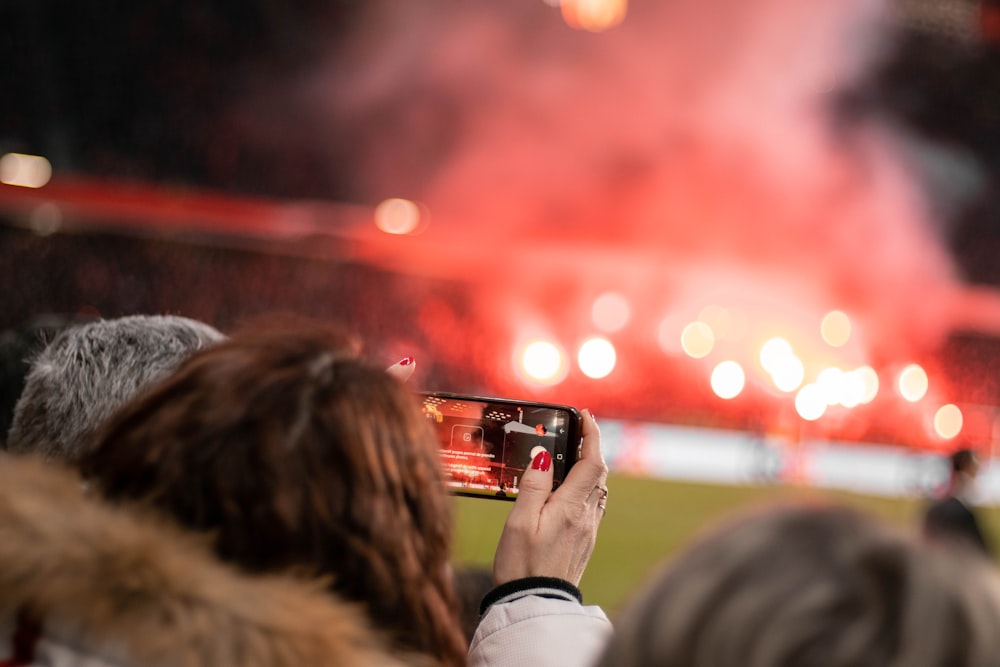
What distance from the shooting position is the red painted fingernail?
1780 mm

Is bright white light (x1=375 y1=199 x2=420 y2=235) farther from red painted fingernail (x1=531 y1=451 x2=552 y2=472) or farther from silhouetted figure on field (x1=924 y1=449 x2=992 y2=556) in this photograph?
red painted fingernail (x1=531 y1=451 x2=552 y2=472)

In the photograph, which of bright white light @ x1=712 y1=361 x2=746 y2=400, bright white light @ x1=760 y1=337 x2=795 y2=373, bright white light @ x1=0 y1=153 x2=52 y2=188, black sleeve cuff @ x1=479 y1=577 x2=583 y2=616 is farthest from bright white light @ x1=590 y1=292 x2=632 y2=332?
black sleeve cuff @ x1=479 y1=577 x2=583 y2=616

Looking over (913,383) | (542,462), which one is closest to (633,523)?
(542,462)

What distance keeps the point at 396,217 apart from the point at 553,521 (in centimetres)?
1906

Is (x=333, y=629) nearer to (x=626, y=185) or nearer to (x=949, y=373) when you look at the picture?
(x=626, y=185)

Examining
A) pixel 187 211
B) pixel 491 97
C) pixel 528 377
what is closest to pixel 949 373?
pixel 528 377

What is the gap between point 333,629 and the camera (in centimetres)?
111

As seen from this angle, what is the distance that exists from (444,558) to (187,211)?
18.4 m

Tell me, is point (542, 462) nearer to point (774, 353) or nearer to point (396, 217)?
point (396, 217)

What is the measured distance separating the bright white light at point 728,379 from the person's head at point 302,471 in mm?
24731

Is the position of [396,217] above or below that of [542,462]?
above

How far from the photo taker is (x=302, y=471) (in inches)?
47.1

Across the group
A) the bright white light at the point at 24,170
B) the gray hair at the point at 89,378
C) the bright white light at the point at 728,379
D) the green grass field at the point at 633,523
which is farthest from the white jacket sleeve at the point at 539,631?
the bright white light at the point at 728,379

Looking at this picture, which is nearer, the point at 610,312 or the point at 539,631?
the point at 539,631
